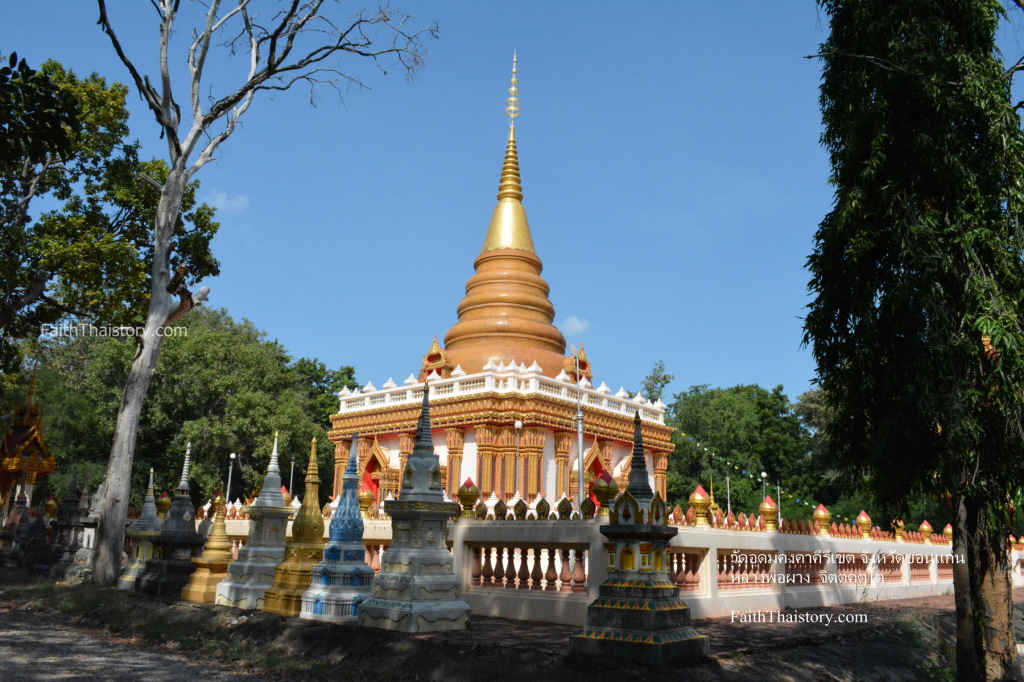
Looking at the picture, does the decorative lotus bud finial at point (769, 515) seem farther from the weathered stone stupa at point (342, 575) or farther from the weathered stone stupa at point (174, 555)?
the weathered stone stupa at point (174, 555)

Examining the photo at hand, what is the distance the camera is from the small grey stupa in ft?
27.6

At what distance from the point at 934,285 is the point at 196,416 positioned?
108 feet

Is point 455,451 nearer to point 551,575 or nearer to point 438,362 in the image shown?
point 438,362

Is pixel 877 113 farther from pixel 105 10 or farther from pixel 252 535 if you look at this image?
pixel 105 10

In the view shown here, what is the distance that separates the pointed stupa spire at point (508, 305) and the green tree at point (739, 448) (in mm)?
12436

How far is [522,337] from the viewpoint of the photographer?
27922 millimetres

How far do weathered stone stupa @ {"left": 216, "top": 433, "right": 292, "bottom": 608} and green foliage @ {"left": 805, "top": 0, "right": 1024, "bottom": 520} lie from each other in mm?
7147

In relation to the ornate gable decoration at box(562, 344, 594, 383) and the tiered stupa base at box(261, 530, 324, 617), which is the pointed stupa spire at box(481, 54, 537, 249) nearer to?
the ornate gable decoration at box(562, 344, 594, 383)

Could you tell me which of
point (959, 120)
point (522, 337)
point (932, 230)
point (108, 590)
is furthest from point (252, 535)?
point (522, 337)

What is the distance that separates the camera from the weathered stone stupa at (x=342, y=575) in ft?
30.1

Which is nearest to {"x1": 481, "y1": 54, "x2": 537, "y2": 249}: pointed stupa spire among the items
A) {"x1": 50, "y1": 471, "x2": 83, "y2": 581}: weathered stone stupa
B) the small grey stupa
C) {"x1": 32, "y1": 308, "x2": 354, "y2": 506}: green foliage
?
{"x1": 32, "y1": 308, "x2": 354, "y2": 506}: green foliage

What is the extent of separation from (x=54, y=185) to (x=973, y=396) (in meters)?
18.0

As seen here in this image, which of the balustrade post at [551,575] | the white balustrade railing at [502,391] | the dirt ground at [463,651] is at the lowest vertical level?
the dirt ground at [463,651]

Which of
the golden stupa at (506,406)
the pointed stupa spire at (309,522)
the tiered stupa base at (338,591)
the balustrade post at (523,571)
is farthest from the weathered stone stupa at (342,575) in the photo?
the golden stupa at (506,406)
